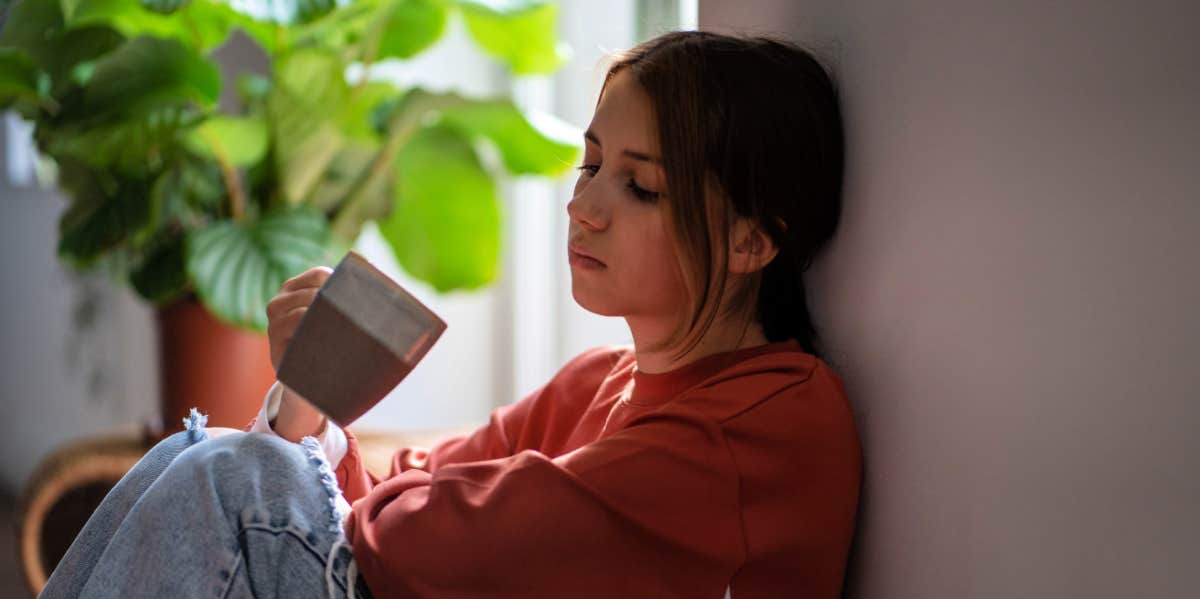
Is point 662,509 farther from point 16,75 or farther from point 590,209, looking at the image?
A: point 16,75

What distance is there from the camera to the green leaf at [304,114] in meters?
1.72

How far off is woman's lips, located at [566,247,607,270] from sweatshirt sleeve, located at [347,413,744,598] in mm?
172

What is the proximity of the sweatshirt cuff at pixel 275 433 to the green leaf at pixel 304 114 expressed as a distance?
2.76 ft

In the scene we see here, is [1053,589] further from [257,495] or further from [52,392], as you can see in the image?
[52,392]

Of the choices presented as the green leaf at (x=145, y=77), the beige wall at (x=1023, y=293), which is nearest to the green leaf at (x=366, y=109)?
the green leaf at (x=145, y=77)

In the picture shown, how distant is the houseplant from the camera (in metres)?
1.65

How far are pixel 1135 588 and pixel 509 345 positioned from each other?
191 centimetres

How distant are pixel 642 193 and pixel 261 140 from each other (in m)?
1.04

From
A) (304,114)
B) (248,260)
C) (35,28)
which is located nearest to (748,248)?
(248,260)

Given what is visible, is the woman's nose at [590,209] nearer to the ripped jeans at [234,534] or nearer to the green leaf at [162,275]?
the ripped jeans at [234,534]

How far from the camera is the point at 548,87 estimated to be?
2.35 m

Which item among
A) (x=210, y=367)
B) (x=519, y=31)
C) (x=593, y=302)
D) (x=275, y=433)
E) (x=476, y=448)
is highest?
(x=519, y=31)

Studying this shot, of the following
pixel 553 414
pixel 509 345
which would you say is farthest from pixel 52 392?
pixel 553 414

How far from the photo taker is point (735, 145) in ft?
2.89
